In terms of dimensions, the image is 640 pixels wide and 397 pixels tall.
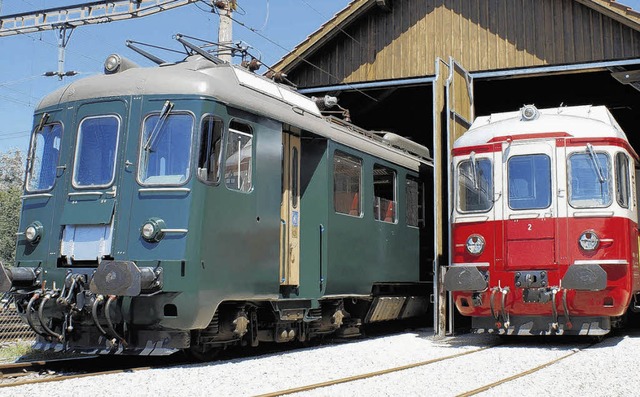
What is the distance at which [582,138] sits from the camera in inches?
413

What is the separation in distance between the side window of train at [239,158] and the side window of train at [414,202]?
5.02 m

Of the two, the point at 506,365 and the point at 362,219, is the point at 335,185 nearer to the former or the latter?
the point at 362,219

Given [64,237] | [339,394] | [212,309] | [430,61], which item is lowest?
[339,394]

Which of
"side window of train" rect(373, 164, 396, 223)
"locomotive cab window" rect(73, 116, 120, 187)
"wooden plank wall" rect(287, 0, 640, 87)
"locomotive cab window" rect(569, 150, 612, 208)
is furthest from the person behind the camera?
"wooden plank wall" rect(287, 0, 640, 87)

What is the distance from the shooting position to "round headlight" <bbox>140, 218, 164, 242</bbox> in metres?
7.62

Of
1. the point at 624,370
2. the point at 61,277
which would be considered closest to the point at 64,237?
the point at 61,277

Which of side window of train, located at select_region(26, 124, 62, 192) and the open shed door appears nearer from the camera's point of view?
side window of train, located at select_region(26, 124, 62, 192)

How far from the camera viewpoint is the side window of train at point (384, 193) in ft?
38.4

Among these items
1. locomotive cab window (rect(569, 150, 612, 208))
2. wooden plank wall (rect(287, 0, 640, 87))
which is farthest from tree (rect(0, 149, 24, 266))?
locomotive cab window (rect(569, 150, 612, 208))

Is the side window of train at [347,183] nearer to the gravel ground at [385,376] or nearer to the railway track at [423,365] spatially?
the gravel ground at [385,376]

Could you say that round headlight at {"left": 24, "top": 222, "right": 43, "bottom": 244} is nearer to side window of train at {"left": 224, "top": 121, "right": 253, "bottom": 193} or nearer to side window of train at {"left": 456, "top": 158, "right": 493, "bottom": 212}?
side window of train at {"left": 224, "top": 121, "right": 253, "bottom": 193}

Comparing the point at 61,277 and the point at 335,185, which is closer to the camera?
the point at 61,277

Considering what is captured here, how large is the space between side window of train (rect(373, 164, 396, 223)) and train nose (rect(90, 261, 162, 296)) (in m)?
5.03

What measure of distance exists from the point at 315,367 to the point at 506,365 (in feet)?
7.52
